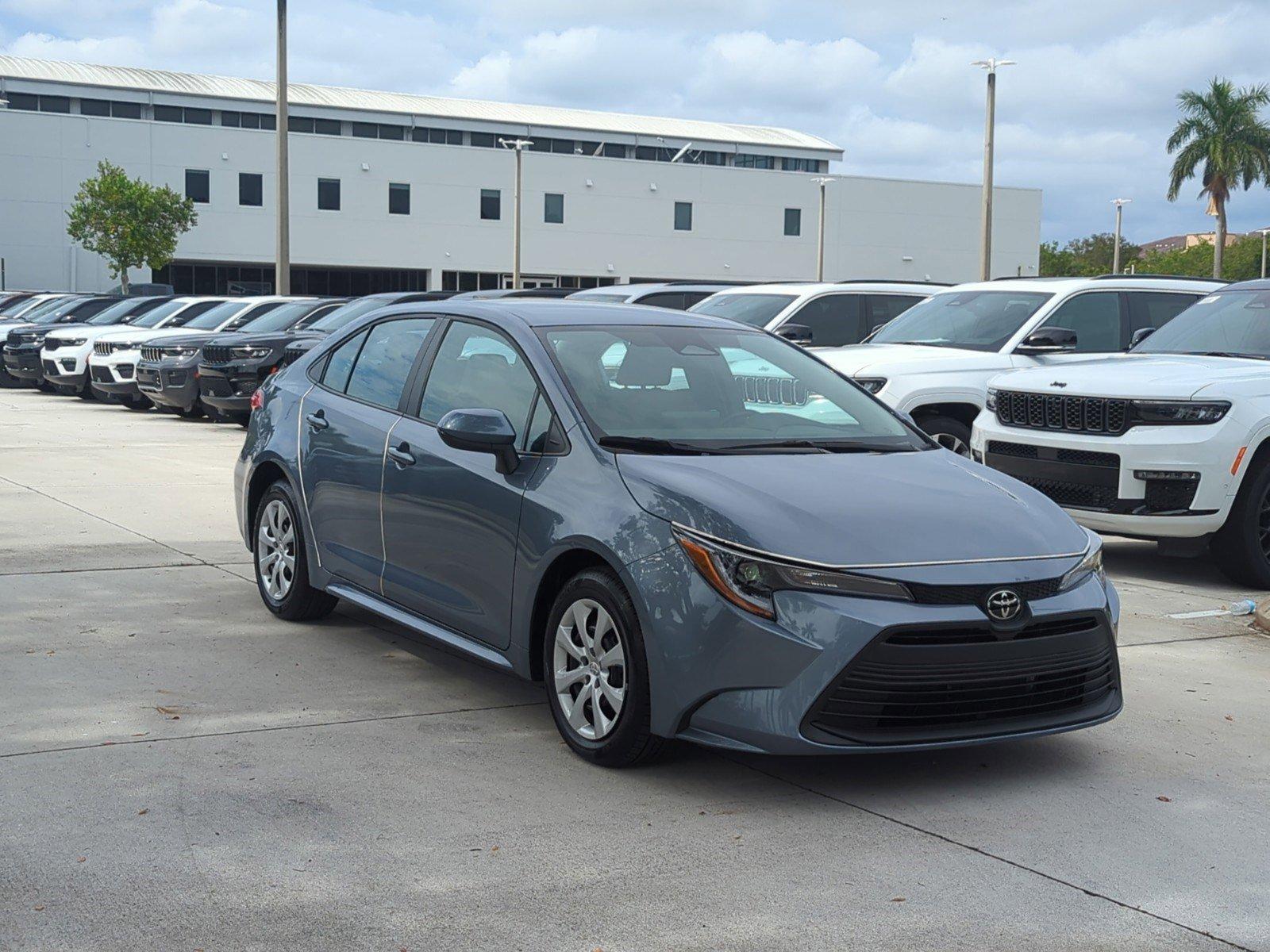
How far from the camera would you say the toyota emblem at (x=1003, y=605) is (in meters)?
4.93

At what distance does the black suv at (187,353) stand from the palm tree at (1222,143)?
51.9 m

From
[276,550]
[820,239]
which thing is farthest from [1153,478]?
[820,239]

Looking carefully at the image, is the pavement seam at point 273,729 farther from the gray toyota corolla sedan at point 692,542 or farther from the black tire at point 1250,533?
the black tire at point 1250,533

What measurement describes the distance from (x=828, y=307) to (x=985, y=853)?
10.9 m

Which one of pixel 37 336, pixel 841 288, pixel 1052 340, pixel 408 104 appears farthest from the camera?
pixel 408 104

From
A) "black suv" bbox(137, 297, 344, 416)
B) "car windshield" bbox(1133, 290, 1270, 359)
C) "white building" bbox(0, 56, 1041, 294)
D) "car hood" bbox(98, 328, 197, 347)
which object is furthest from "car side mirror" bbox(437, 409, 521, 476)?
"white building" bbox(0, 56, 1041, 294)

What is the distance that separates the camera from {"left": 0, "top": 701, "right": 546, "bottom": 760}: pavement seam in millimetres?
5340

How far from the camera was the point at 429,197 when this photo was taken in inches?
2584

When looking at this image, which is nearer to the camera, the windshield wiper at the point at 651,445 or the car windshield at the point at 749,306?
the windshield wiper at the point at 651,445

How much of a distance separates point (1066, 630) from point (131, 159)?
60705mm

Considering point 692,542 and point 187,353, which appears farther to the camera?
point 187,353

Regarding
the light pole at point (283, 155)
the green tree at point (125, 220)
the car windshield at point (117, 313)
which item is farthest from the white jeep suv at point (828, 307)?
the green tree at point (125, 220)

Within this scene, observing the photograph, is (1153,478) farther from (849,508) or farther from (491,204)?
(491,204)

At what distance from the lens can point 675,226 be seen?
6988cm
